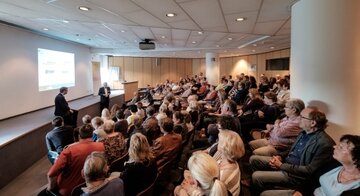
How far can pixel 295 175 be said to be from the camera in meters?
2.40

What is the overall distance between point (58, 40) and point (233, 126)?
8276mm

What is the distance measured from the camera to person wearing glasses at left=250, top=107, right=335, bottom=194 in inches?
90.3

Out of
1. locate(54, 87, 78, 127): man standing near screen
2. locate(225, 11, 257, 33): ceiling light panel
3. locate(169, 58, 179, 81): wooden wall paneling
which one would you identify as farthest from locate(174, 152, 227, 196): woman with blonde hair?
locate(169, 58, 179, 81): wooden wall paneling

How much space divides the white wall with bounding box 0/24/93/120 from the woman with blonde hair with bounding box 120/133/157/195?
216 inches

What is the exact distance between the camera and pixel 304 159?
8.02ft

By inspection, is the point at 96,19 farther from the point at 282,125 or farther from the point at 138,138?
the point at 282,125

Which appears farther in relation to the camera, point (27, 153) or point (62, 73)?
point (62, 73)

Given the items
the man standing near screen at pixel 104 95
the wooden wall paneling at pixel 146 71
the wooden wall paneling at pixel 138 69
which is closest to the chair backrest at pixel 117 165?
the man standing near screen at pixel 104 95

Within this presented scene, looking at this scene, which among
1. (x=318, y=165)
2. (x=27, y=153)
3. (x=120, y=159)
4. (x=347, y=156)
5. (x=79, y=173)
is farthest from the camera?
(x=27, y=153)

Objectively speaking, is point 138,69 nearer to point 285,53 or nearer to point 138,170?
point 285,53

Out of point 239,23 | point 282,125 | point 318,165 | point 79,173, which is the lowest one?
point 79,173

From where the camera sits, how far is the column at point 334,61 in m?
2.95

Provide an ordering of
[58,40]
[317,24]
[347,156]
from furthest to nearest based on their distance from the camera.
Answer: [58,40], [317,24], [347,156]

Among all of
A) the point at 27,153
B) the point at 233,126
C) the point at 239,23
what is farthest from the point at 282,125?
the point at 27,153
